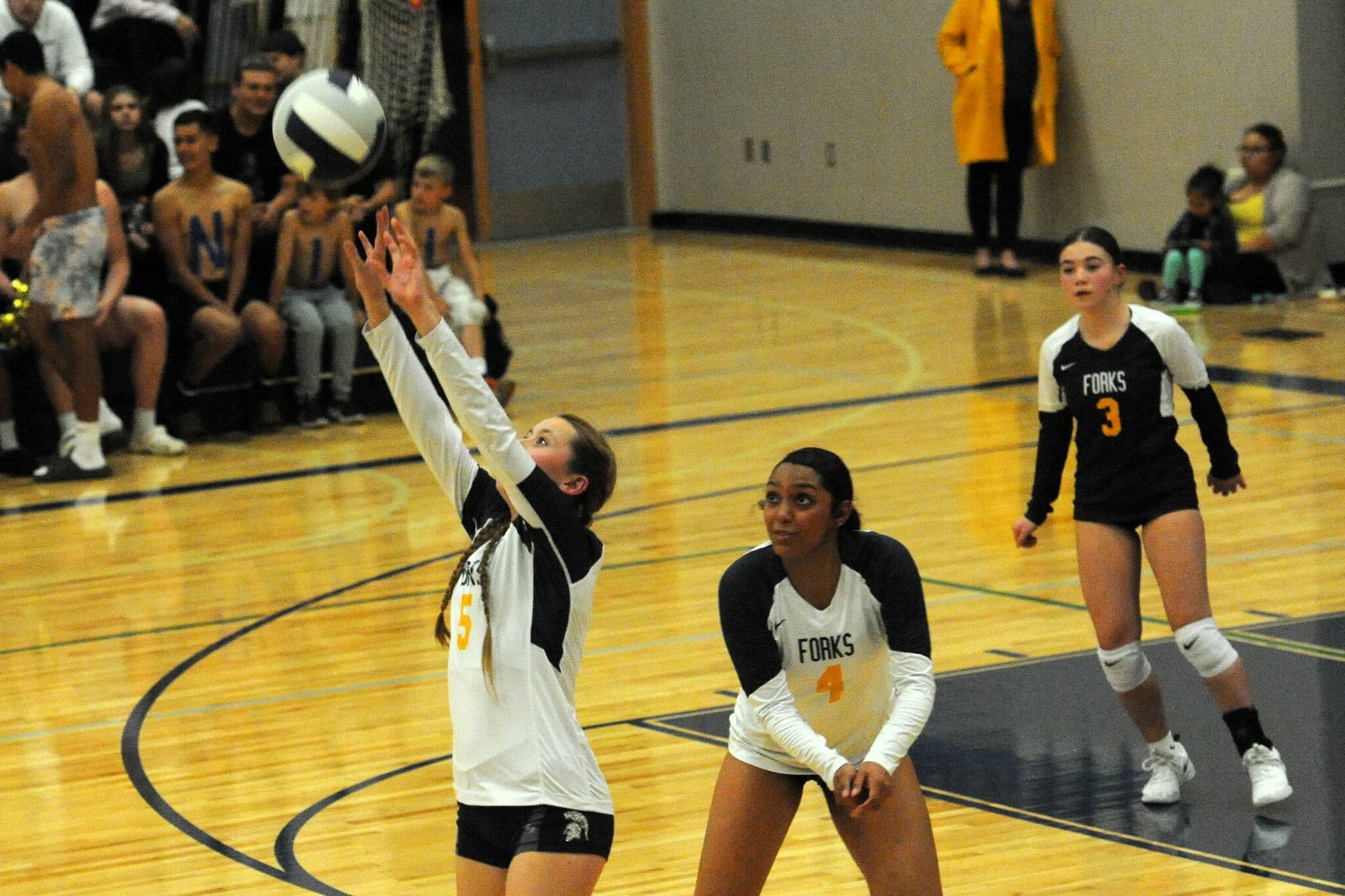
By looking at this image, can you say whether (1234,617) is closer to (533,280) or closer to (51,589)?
(51,589)

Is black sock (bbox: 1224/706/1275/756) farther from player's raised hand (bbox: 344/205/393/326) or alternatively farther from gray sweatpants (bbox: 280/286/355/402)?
gray sweatpants (bbox: 280/286/355/402)

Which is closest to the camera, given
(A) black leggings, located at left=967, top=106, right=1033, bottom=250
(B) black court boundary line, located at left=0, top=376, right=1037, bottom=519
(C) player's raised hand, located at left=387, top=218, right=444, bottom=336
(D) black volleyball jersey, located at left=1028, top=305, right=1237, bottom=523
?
(C) player's raised hand, located at left=387, top=218, right=444, bottom=336

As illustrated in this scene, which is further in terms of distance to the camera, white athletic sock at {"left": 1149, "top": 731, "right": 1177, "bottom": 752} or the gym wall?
the gym wall

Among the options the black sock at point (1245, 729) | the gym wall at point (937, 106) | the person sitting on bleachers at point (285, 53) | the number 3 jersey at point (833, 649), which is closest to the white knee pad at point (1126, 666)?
the black sock at point (1245, 729)

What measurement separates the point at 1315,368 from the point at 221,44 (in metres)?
9.62

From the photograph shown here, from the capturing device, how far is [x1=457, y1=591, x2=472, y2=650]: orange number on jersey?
3732 mm

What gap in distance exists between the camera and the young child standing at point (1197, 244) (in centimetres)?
1347

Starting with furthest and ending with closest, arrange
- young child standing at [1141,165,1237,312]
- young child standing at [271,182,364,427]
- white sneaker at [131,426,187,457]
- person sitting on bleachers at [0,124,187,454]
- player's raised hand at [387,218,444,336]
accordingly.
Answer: young child standing at [1141,165,1237,312]
young child standing at [271,182,364,427]
white sneaker at [131,426,187,457]
person sitting on bleachers at [0,124,187,454]
player's raised hand at [387,218,444,336]

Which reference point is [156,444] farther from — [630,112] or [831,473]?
[630,112]

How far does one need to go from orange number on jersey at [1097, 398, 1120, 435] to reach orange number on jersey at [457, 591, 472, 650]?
219cm

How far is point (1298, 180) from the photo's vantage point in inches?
526

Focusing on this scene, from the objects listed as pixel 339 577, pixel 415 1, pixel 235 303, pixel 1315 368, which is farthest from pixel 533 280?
pixel 339 577

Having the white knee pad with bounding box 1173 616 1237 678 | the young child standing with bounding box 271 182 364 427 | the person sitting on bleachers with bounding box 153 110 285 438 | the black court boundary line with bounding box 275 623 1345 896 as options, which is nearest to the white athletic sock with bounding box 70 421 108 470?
the person sitting on bleachers with bounding box 153 110 285 438

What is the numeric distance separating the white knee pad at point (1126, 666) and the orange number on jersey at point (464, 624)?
2.06 meters
